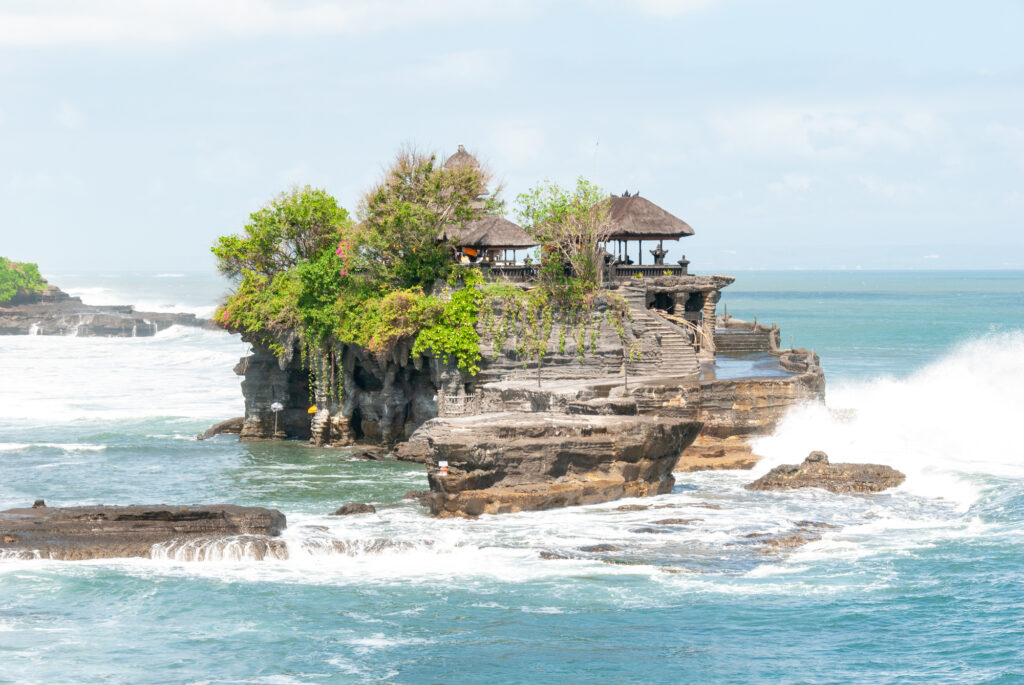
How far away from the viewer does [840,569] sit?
27.5 m

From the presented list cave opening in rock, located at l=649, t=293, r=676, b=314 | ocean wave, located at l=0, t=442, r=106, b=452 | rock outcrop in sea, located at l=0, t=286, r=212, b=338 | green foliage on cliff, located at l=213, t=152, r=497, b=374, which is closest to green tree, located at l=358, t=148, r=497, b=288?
green foliage on cliff, located at l=213, t=152, r=497, b=374

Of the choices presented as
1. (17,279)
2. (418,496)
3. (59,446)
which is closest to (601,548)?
(418,496)

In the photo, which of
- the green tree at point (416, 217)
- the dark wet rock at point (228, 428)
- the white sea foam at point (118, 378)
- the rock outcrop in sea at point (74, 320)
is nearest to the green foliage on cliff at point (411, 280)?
the green tree at point (416, 217)

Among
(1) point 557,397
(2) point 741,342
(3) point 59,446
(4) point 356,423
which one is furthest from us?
(2) point 741,342

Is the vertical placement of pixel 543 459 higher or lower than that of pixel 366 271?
lower

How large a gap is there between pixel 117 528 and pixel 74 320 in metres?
84.2

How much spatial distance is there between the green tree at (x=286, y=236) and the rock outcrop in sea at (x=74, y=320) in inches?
2333

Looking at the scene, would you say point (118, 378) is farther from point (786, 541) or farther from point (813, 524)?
point (786, 541)

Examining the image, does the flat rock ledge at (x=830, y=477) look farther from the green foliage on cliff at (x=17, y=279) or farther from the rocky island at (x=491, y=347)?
the green foliage on cliff at (x=17, y=279)

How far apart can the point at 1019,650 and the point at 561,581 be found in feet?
30.8

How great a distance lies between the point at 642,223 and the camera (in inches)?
1822

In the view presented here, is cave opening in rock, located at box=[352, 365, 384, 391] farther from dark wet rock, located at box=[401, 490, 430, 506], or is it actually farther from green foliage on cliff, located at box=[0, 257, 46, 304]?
green foliage on cliff, located at box=[0, 257, 46, 304]

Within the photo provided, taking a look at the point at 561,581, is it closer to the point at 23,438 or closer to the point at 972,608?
the point at 972,608

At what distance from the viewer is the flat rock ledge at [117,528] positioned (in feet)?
94.1
